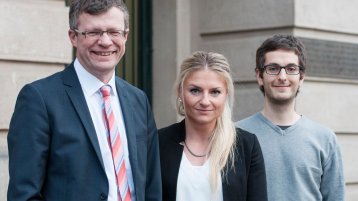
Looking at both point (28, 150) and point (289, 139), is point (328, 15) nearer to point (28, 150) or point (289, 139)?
point (289, 139)

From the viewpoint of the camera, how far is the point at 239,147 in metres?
5.45

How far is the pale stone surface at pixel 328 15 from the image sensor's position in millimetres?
9484

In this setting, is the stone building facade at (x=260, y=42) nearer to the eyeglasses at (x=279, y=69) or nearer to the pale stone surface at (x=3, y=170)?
the pale stone surface at (x=3, y=170)

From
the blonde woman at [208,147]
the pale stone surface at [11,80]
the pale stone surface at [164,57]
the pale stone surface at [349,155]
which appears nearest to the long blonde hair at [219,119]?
the blonde woman at [208,147]

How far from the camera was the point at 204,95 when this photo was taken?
5.33 m

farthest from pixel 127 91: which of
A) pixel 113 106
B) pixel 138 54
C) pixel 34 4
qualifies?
pixel 138 54

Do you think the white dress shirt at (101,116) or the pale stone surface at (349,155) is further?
the pale stone surface at (349,155)

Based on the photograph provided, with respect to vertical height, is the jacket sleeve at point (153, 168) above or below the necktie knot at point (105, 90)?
below

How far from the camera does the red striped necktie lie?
458 centimetres

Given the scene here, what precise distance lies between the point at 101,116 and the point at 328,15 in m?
5.61

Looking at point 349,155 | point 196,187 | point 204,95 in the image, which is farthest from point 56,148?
point 349,155

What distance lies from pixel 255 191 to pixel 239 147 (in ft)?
0.88

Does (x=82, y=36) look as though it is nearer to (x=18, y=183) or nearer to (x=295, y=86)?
(x=18, y=183)

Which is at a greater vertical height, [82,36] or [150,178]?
[82,36]
